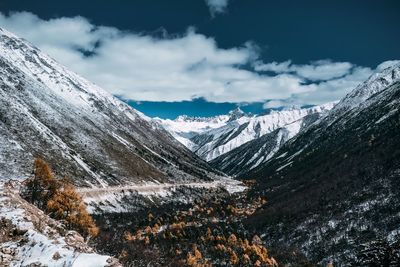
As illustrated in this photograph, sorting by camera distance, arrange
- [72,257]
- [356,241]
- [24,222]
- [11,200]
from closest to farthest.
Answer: [72,257] < [24,222] < [11,200] < [356,241]

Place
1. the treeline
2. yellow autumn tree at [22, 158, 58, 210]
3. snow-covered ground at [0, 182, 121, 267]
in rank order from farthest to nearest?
yellow autumn tree at [22, 158, 58, 210]
the treeline
snow-covered ground at [0, 182, 121, 267]

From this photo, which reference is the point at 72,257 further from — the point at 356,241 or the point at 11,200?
the point at 356,241

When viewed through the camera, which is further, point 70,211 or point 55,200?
point 70,211

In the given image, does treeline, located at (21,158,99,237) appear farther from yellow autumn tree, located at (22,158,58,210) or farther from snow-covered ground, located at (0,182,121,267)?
snow-covered ground, located at (0,182,121,267)

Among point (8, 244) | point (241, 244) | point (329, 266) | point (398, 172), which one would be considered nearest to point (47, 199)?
point (8, 244)

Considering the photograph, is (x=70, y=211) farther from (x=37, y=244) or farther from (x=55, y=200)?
(x=37, y=244)

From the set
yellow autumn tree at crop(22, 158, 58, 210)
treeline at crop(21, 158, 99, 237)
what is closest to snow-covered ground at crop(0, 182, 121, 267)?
treeline at crop(21, 158, 99, 237)

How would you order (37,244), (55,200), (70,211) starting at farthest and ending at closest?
(70,211), (55,200), (37,244)

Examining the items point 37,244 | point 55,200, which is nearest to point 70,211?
point 55,200
